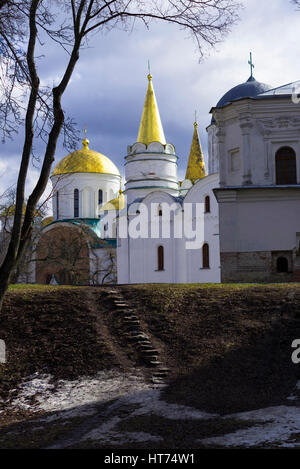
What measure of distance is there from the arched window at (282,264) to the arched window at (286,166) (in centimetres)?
296

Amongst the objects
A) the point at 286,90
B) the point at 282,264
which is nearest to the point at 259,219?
the point at 282,264

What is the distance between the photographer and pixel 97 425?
8133mm

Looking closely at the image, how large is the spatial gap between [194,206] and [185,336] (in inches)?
881

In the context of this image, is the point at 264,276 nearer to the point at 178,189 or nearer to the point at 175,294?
the point at 175,294

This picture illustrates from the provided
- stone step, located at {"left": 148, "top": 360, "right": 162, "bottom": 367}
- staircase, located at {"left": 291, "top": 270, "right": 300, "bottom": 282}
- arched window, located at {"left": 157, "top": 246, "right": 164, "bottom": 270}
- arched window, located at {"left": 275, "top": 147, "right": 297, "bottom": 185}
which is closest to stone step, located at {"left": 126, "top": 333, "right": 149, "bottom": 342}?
stone step, located at {"left": 148, "top": 360, "right": 162, "bottom": 367}

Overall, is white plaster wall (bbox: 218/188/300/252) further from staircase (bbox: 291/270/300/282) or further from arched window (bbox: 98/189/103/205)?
arched window (bbox: 98/189/103/205)

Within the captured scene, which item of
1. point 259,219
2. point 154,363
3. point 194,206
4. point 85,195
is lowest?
point 154,363

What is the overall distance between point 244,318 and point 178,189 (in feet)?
95.2

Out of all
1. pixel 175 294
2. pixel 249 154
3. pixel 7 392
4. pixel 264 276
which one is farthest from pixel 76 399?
pixel 249 154

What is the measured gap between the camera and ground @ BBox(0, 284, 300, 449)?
25.2 ft

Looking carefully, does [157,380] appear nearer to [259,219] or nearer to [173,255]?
[259,219]

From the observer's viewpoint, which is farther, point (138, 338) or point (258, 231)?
point (258, 231)

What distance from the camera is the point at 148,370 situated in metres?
11.2
